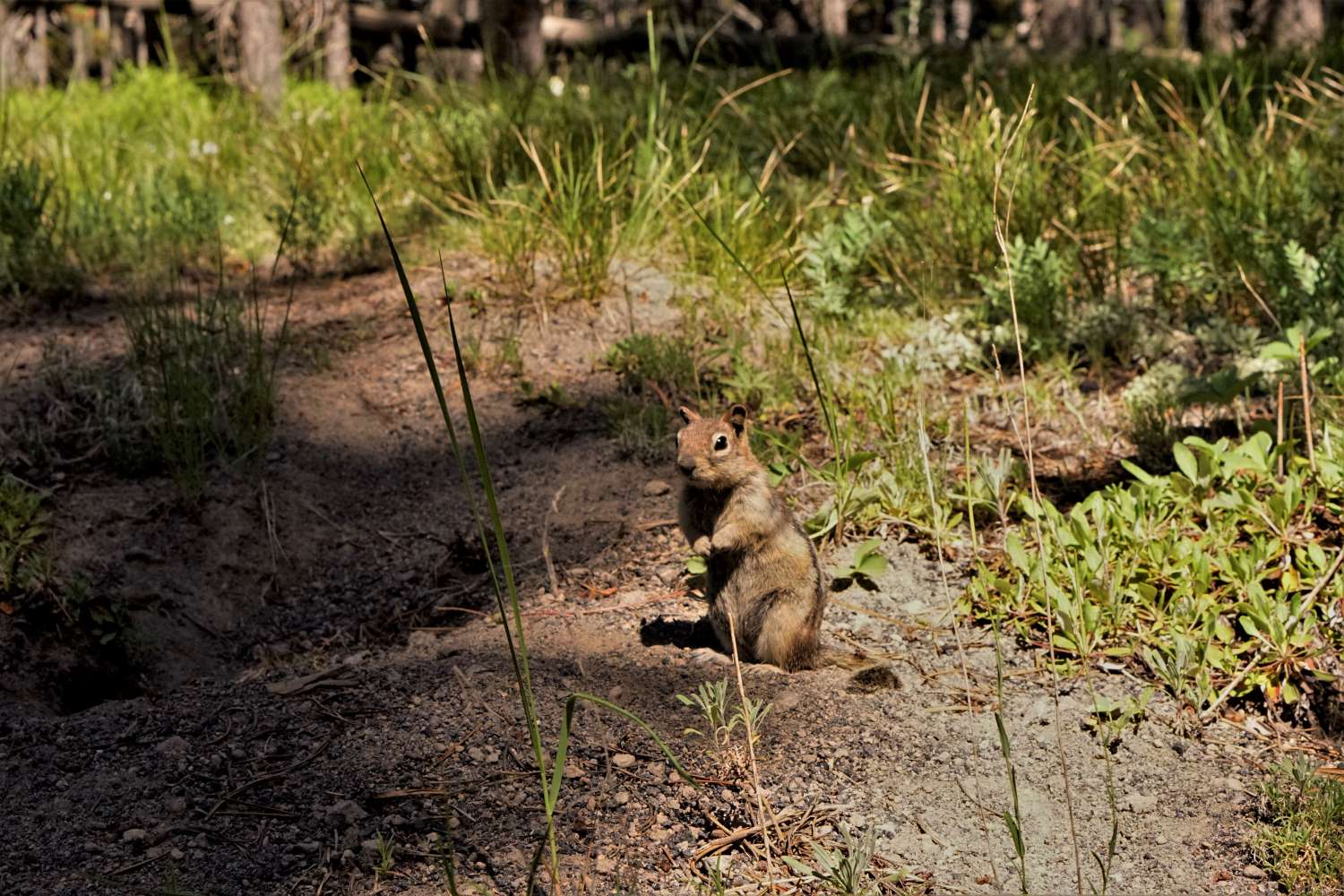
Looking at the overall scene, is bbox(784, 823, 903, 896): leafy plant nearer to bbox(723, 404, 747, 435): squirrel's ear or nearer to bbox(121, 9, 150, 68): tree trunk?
bbox(723, 404, 747, 435): squirrel's ear

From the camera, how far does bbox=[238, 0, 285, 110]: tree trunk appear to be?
8.13 m

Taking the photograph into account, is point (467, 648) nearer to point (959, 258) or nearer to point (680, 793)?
point (680, 793)

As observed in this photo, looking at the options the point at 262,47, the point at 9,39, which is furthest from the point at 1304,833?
the point at 9,39

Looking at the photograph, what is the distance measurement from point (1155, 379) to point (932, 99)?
3.04 meters

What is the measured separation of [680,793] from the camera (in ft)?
9.11

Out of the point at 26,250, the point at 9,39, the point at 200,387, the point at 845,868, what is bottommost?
the point at 845,868

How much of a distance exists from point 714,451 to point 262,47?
6276 mm

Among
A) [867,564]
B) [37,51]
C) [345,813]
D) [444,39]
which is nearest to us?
[345,813]

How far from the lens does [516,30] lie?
8.23 meters

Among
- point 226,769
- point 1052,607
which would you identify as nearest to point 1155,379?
point 1052,607

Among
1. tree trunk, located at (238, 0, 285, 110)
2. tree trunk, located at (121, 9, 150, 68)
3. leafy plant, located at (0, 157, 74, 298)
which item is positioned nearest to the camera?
leafy plant, located at (0, 157, 74, 298)

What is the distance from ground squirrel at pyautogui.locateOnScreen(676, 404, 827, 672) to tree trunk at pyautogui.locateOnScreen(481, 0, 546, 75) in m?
5.47

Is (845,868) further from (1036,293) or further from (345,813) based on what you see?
(1036,293)

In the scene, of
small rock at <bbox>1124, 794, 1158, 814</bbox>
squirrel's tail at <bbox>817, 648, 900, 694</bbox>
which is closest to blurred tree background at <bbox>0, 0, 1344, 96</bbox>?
squirrel's tail at <bbox>817, 648, 900, 694</bbox>
